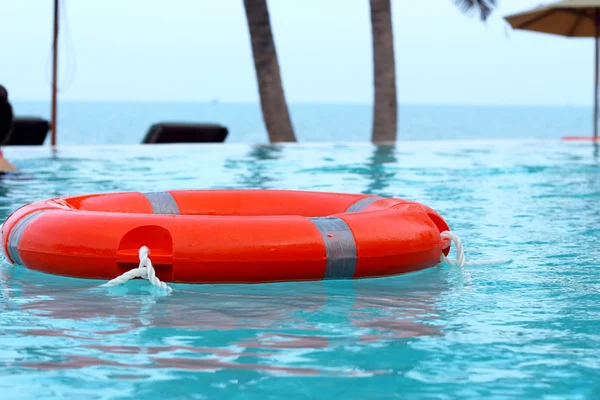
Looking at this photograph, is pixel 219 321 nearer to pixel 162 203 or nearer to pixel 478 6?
pixel 162 203

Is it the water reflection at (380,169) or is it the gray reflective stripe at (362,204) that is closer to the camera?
the gray reflective stripe at (362,204)

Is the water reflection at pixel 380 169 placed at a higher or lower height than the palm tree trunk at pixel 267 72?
lower

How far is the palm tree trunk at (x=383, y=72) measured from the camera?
14.5m

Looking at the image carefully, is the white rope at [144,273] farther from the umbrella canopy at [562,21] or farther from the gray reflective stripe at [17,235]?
the umbrella canopy at [562,21]

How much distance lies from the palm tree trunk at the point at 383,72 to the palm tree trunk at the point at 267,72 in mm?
A: 1570

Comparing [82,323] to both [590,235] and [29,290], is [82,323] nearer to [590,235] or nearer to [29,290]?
[29,290]

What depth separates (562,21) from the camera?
1577 centimetres

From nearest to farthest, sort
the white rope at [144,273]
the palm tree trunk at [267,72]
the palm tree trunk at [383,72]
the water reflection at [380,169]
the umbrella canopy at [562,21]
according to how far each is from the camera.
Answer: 1. the white rope at [144,273]
2. the water reflection at [380,169]
3. the palm tree trunk at [267,72]
4. the palm tree trunk at [383,72]
5. the umbrella canopy at [562,21]

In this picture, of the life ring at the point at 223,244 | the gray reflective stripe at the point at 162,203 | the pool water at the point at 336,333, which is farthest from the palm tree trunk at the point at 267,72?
the life ring at the point at 223,244

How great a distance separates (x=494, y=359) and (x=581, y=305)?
83cm

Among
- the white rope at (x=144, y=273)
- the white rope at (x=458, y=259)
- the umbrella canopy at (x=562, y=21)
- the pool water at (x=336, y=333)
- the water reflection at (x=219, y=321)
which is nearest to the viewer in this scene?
the pool water at (x=336, y=333)

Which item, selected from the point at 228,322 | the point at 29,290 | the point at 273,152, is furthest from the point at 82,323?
the point at 273,152

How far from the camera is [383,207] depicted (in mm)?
4277

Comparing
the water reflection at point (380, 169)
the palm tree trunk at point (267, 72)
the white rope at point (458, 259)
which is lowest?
the water reflection at point (380, 169)
